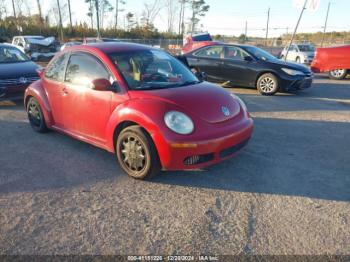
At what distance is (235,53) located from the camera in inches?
398

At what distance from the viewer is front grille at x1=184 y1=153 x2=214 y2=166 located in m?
3.53

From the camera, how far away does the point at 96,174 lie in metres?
3.97

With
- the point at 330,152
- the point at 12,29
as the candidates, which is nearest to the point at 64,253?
the point at 330,152

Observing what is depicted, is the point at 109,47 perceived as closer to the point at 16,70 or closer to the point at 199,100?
the point at 199,100

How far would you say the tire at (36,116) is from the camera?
5383 millimetres

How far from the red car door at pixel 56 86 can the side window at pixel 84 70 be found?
0.19 m

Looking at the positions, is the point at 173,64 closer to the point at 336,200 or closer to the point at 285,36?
the point at 336,200

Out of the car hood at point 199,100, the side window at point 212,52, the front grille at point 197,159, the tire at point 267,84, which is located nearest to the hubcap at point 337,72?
the tire at point 267,84

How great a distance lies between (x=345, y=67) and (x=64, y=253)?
13.1m

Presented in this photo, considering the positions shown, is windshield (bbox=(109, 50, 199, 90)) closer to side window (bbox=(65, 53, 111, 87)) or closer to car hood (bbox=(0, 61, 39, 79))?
side window (bbox=(65, 53, 111, 87))

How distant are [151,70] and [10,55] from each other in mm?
6034

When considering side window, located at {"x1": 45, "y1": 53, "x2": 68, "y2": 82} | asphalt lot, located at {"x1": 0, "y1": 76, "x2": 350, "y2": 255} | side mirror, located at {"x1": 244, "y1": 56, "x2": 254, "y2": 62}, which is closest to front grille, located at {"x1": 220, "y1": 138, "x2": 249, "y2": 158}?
asphalt lot, located at {"x1": 0, "y1": 76, "x2": 350, "y2": 255}

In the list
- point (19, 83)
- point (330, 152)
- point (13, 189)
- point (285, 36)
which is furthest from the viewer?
point (285, 36)

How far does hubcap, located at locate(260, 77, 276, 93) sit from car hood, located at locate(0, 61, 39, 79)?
20.8 ft
